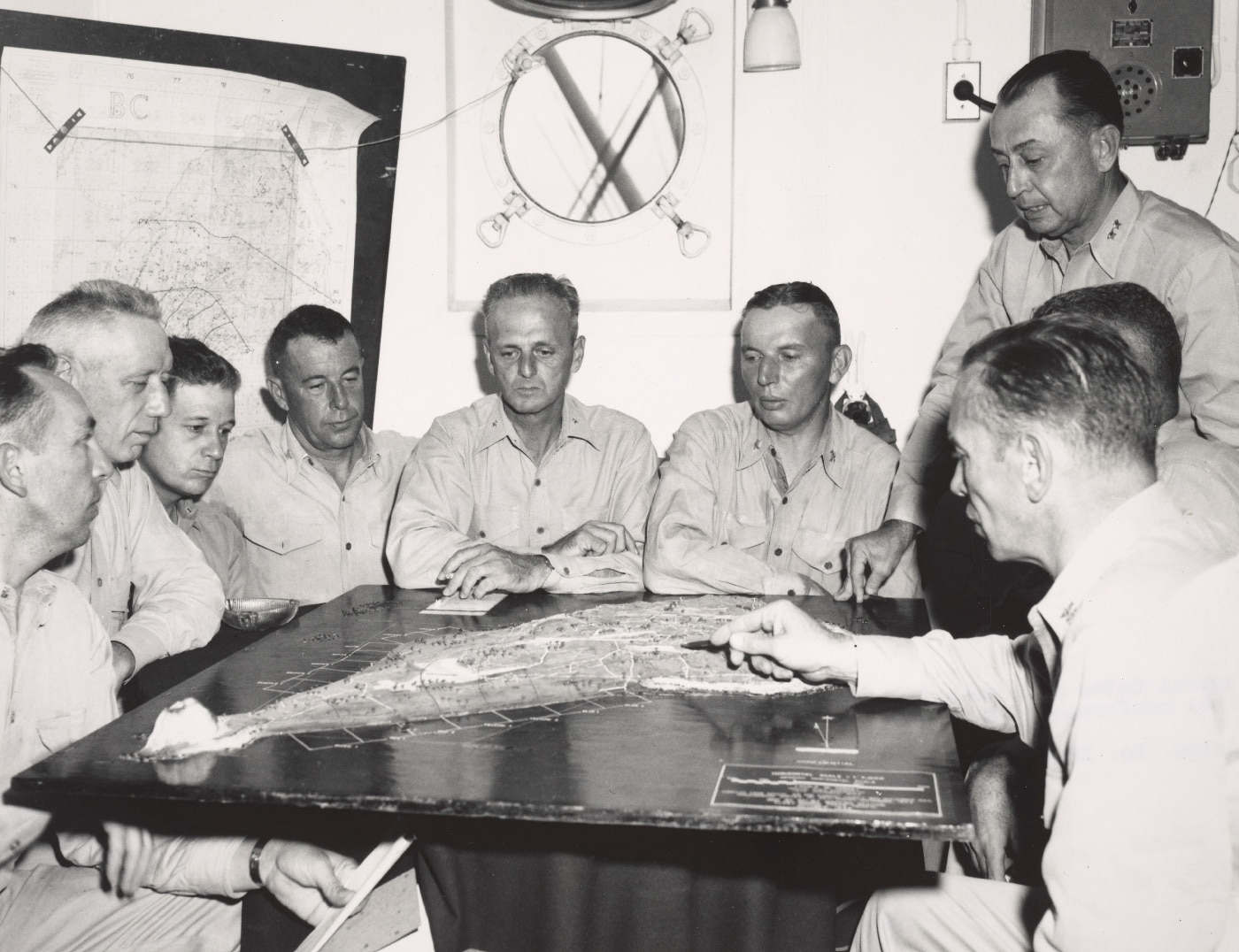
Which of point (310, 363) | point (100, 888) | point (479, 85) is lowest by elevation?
point (100, 888)

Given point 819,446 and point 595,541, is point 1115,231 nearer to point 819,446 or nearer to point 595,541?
point 819,446

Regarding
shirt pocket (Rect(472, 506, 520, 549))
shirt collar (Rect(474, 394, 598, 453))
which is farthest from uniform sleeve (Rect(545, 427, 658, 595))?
shirt pocket (Rect(472, 506, 520, 549))

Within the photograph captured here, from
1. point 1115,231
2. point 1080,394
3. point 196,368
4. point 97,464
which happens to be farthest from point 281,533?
point 1080,394

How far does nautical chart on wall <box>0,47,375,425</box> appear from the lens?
4.10 meters

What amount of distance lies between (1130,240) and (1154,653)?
1.89 meters

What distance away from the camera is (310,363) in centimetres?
358

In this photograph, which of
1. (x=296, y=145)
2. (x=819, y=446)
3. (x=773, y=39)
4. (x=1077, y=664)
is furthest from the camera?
(x=296, y=145)

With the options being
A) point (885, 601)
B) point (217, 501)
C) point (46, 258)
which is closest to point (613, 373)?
point (217, 501)

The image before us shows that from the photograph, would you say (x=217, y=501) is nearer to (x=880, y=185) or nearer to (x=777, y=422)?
(x=777, y=422)

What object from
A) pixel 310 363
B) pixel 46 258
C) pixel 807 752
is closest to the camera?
pixel 807 752

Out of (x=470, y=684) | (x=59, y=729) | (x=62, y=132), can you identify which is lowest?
(x=59, y=729)

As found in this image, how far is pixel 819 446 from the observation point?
11.2 ft

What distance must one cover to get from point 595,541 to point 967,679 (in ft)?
4.50

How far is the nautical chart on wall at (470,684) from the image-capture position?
182cm
